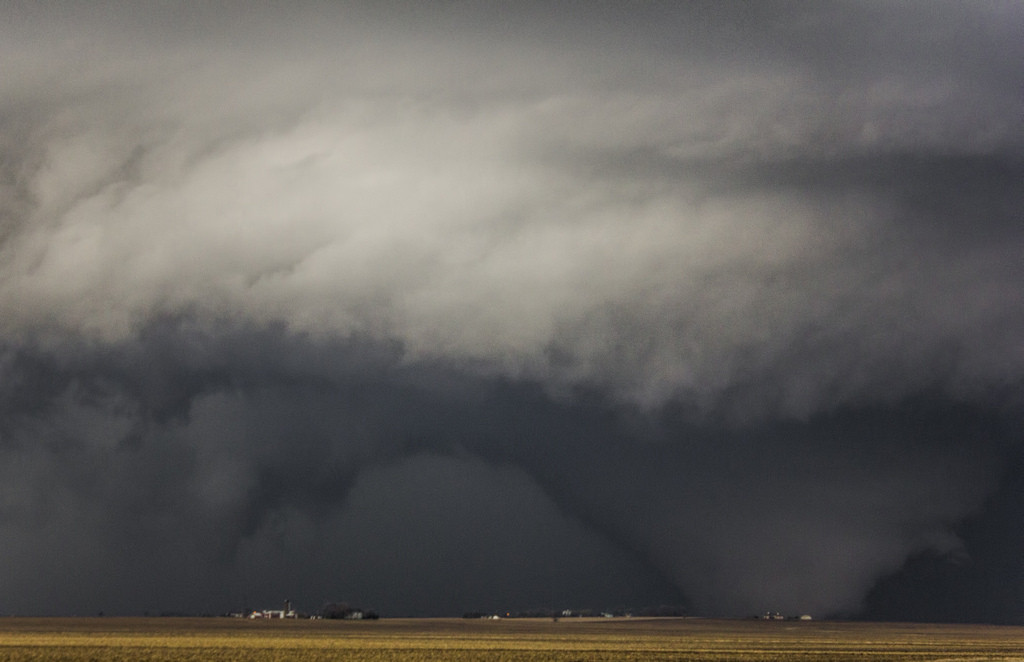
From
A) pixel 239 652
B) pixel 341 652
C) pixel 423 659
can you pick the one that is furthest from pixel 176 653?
pixel 423 659

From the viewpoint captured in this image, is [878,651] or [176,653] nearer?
[176,653]

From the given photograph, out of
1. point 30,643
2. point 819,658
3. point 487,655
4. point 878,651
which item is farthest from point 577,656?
point 30,643

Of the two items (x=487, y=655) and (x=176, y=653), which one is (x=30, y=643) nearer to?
(x=176, y=653)

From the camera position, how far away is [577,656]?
5443 inches

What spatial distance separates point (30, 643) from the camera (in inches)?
6240

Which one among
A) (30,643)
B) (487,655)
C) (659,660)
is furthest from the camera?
(30,643)

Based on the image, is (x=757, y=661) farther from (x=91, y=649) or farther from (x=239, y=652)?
(x=91, y=649)

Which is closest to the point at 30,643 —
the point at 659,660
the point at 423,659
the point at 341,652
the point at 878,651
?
the point at 341,652

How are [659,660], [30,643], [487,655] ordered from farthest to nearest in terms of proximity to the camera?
[30,643] < [487,655] < [659,660]

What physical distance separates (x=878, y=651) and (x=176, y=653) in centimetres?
10011

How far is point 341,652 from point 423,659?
1978 centimetres

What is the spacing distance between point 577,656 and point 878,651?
178 ft

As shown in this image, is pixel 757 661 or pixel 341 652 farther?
pixel 341 652

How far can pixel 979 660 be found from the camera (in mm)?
133250
